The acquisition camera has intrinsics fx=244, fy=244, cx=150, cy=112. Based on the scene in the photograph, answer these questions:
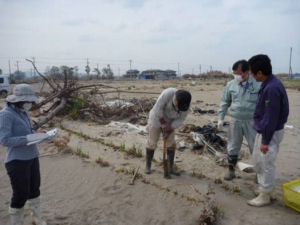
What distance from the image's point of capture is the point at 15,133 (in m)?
2.40

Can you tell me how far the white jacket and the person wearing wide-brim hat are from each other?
1.88 metres

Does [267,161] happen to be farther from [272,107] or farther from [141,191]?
[141,191]

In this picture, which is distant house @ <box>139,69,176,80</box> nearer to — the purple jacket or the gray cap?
the purple jacket

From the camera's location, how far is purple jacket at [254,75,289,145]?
277 centimetres

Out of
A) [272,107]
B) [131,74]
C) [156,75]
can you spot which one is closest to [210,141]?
[272,107]

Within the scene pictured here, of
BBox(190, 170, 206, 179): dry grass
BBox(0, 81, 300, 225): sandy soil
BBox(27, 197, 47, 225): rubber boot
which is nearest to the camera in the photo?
BBox(27, 197, 47, 225): rubber boot

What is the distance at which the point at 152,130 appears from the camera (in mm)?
4016

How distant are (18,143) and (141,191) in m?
1.98

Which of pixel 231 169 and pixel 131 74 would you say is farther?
pixel 131 74

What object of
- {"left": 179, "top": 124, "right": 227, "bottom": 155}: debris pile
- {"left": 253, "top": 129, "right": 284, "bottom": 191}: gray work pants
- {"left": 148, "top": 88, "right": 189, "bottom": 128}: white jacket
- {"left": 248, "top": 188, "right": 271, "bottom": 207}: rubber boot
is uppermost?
{"left": 148, "top": 88, "right": 189, "bottom": 128}: white jacket

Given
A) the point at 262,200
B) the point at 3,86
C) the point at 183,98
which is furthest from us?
the point at 3,86

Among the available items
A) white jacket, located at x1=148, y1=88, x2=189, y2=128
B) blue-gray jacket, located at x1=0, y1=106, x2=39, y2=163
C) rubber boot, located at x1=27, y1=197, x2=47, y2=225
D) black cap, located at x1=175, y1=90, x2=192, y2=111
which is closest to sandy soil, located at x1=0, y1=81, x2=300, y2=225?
rubber boot, located at x1=27, y1=197, x2=47, y2=225

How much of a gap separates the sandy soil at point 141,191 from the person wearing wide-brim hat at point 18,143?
73cm

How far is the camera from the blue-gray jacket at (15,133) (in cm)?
228
